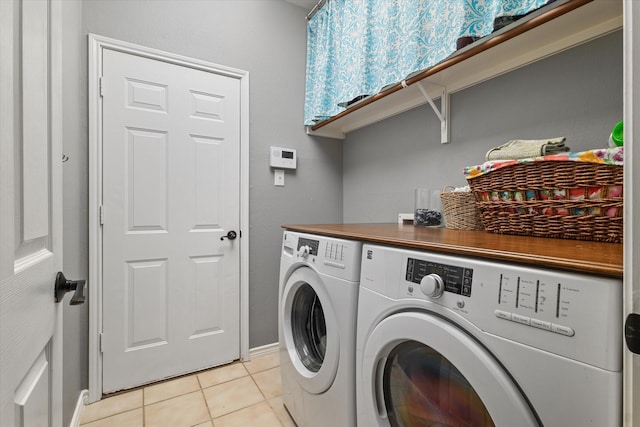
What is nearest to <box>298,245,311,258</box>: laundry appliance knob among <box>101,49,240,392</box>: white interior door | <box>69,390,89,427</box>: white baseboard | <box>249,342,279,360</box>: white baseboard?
<box>101,49,240,392</box>: white interior door

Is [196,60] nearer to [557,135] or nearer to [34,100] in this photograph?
[34,100]

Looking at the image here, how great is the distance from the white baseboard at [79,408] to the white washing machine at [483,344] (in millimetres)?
1438

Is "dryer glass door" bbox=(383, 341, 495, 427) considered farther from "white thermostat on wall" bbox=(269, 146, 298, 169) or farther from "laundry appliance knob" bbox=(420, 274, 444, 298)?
"white thermostat on wall" bbox=(269, 146, 298, 169)

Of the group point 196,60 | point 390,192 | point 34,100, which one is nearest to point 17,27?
point 34,100

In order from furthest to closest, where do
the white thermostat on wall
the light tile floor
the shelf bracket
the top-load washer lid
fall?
the white thermostat on wall < the shelf bracket < the light tile floor < the top-load washer lid

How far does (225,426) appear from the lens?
4.70 ft

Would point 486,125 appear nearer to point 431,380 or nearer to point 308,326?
point 431,380

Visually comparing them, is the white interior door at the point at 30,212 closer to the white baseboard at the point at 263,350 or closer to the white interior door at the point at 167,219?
the white interior door at the point at 167,219

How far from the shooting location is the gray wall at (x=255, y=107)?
1575 millimetres

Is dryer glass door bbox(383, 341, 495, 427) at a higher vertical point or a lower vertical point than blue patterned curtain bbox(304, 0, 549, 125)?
lower

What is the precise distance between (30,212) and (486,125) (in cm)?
169

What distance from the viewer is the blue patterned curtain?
110cm

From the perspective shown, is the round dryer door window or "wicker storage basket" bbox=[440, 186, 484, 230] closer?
the round dryer door window

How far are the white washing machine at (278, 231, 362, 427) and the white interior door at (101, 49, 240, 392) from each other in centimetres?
72
